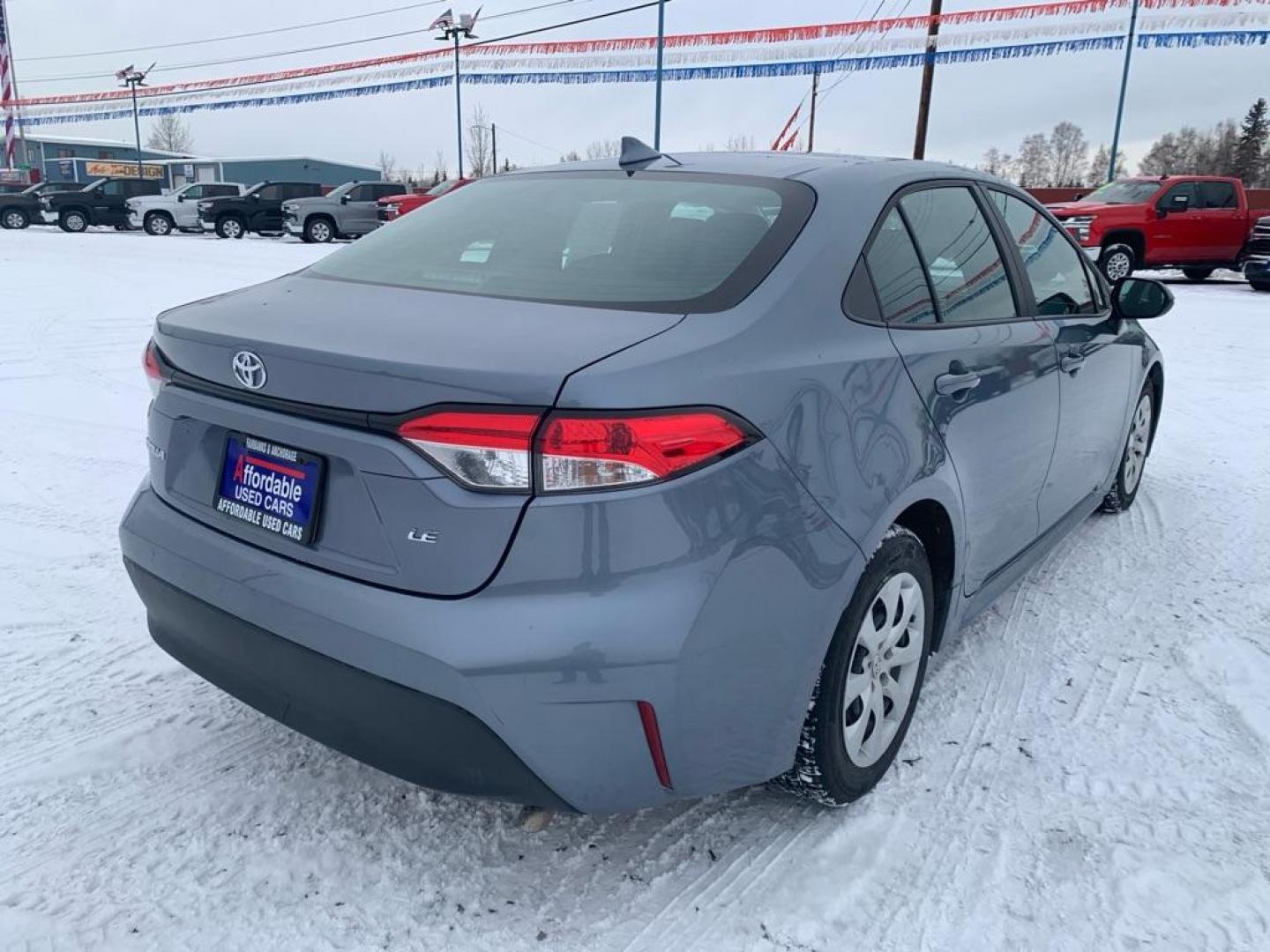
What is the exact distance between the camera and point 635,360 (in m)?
1.83

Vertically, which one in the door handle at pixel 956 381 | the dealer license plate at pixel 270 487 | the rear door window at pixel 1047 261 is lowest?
the dealer license plate at pixel 270 487

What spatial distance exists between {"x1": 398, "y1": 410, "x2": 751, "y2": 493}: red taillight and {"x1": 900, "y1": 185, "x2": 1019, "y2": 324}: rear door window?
48.5 inches

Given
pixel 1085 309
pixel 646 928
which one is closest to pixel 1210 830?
pixel 646 928

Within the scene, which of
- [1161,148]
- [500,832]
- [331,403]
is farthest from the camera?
[1161,148]

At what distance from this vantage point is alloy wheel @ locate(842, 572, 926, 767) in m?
2.37

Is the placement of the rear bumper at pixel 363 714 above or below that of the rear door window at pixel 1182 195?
below

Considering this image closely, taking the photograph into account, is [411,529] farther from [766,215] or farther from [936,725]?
[936,725]

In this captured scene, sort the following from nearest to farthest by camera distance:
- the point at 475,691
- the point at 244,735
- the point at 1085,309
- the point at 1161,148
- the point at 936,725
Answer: the point at 475,691 → the point at 244,735 → the point at 936,725 → the point at 1085,309 → the point at 1161,148

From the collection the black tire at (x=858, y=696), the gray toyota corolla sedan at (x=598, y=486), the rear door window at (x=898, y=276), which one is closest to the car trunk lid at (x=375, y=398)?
the gray toyota corolla sedan at (x=598, y=486)

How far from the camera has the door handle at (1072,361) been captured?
3330mm

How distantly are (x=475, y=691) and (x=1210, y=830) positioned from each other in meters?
1.85

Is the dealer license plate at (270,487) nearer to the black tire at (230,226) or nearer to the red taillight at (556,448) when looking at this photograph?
the red taillight at (556,448)

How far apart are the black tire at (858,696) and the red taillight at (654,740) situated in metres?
0.43

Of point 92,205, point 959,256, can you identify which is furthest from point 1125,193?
point 92,205
